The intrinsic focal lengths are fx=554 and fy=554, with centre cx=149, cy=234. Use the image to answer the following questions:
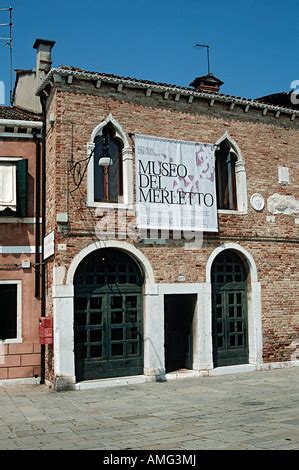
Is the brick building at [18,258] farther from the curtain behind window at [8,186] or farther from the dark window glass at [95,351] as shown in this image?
the dark window glass at [95,351]

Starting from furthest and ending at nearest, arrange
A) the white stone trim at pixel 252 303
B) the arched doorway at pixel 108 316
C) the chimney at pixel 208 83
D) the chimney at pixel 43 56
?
the chimney at pixel 208 83, the chimney at pixel 43 56, the white stone trim at pixel 252 303, the arched doorway at pixel 108 316

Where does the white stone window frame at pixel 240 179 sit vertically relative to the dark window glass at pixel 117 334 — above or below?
above

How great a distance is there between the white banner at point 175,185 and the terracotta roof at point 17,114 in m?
2.89

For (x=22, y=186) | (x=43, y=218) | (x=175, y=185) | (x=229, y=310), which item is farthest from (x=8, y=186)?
(x=229, y=310)

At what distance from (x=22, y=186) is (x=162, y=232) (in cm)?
363

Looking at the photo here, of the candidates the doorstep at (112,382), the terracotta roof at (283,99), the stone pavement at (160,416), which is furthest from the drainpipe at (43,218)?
the terracotta roof at (283,99)

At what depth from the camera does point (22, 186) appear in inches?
536

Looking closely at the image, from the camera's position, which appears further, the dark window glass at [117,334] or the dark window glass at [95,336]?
the dark window glass at [117,334]

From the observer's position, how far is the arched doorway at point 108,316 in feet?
41.7

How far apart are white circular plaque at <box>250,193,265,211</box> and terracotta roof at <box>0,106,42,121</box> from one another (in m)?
6.03

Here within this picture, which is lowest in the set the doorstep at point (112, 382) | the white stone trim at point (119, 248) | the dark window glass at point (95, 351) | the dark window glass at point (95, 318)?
the doorstep at point (112, 382)

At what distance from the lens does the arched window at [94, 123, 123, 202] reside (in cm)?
1337

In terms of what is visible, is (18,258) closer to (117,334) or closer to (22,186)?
(22,186)

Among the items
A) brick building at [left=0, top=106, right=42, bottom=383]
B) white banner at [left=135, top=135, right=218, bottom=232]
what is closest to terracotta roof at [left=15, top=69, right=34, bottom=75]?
brick building at [left=0, top=106, right=42, bottom=383]
